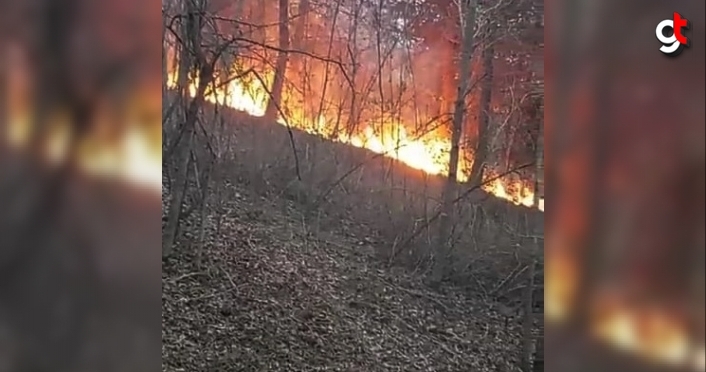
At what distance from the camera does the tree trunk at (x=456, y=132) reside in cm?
233

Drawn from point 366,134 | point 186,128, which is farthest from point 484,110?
point 186,128

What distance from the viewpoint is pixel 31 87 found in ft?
5.91

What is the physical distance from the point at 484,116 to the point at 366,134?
42cm

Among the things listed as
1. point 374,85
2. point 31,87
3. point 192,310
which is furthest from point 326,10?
point 192,310

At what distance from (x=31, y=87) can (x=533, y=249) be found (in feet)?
5.36

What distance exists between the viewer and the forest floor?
236 cm

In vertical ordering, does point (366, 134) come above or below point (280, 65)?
below

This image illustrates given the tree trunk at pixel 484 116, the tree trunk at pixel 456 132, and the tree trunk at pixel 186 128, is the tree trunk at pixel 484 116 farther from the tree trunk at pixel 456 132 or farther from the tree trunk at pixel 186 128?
the tree trunk at pixel 186 128

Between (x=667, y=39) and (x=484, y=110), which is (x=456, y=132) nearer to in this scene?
(x=484, y=110)

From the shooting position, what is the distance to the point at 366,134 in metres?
2.38

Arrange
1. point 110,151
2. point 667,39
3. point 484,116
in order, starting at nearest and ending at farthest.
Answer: point 667,39, point 110,151, point 484,116

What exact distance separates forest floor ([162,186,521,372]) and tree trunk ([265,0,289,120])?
13.0 inches

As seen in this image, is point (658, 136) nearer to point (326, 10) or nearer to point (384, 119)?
point (384, 119)

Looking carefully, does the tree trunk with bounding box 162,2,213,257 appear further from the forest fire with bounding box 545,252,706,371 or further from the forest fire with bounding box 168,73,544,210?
the forest fire with bounding box 545,252,706,371
